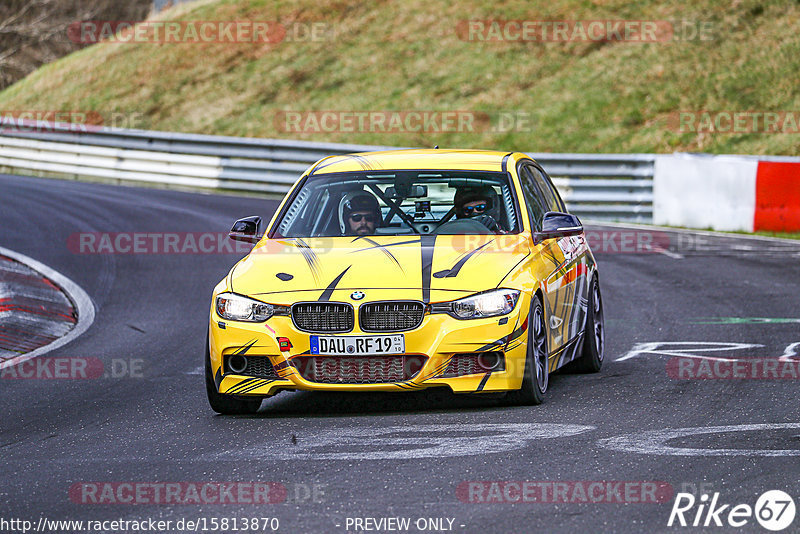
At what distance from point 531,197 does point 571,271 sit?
60 cm

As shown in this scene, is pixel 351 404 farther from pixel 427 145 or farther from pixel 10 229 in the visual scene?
pixel 427 145

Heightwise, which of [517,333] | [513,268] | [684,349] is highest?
[513,268]

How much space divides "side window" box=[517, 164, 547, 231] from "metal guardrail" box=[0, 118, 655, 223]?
13383mm

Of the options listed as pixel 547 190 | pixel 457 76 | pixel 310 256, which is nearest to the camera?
pixel 310 256

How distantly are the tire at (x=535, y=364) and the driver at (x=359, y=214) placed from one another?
4.55 feet

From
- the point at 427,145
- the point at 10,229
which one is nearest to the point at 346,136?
the point at 427,145

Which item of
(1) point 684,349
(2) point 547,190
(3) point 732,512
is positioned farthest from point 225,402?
(1) point 684,349

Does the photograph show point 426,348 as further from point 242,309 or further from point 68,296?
point 68,296

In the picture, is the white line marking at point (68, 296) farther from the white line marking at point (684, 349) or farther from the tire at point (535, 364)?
the white line marking at point (684, 349)

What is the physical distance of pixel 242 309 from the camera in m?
7.82

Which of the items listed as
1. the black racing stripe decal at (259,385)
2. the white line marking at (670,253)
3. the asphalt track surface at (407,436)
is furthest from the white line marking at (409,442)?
the white line marking at (670,253)

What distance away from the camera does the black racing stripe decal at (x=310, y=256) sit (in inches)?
312

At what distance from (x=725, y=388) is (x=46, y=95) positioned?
120 feet

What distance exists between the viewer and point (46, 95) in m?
41.8
